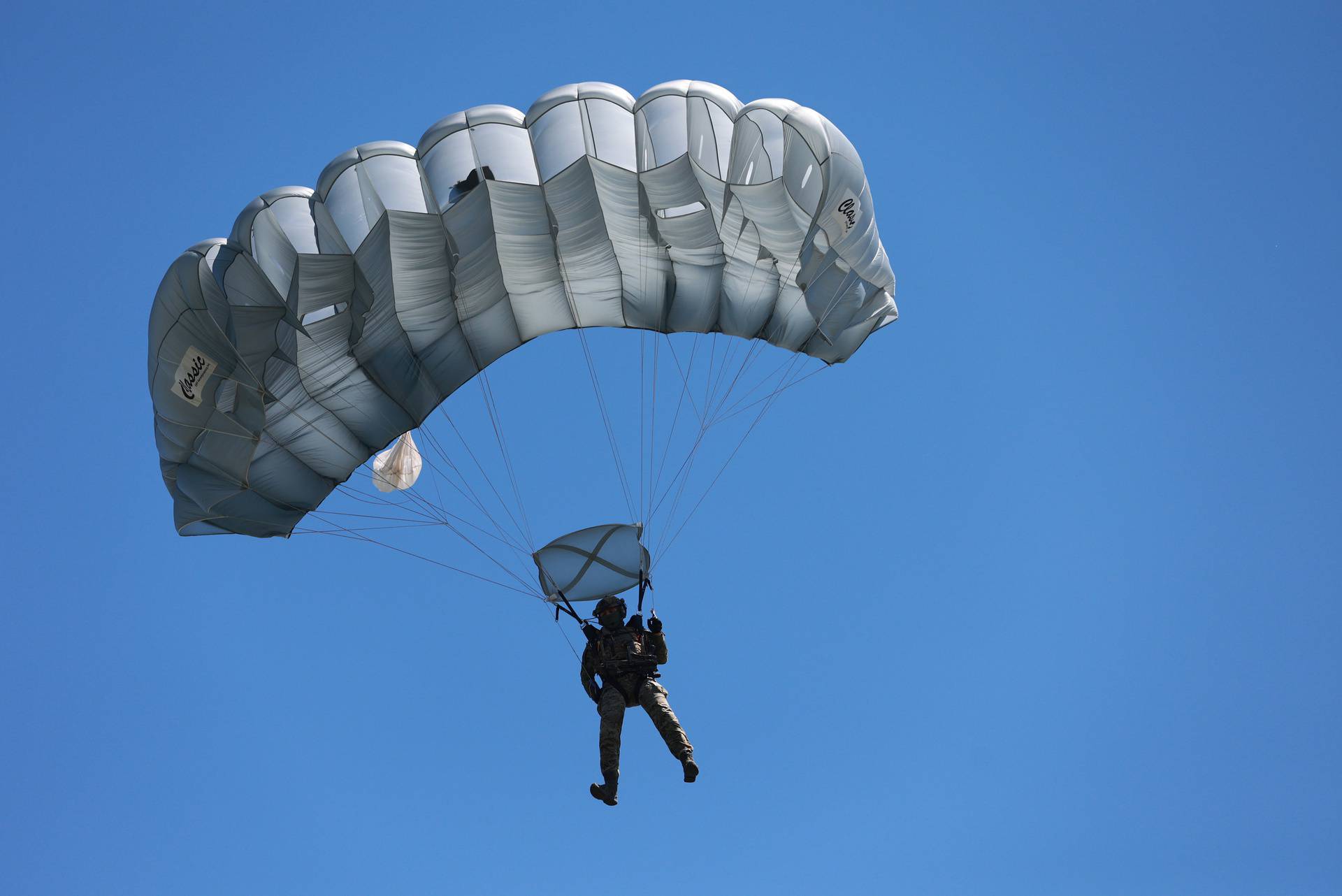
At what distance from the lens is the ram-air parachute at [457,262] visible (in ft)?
50.8

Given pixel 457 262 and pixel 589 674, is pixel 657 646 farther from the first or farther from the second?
pixel 457 262

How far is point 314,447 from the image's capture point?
1706cm

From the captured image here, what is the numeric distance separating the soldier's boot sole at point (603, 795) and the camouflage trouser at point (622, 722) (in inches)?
5.8

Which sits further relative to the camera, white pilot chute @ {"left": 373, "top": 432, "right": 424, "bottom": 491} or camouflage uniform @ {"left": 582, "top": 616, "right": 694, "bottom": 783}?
white pilot chute @ {"left": 373, "top": 432, "right": 424, "bottom": 491}

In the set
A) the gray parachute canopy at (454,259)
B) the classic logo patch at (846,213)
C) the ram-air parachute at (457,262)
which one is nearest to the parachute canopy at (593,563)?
the ram-air parachute at (457,262)

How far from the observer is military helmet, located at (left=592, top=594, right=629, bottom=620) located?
16.4 meters

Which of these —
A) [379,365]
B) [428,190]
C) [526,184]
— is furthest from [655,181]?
[379,365]

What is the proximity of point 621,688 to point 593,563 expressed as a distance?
1.59 meters

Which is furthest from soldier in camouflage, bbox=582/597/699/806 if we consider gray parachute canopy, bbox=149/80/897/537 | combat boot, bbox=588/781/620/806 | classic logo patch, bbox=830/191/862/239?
classic logo patch, bbox=830/191/862/239

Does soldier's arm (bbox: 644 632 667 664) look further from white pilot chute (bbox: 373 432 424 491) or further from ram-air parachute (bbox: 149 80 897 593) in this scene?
white pilot chute (bbox: 373 432 424 491)

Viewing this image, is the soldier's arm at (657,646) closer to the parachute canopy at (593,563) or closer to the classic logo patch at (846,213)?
the parachute canopy at (593,563)

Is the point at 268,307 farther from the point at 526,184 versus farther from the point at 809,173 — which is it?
the point at 809,173

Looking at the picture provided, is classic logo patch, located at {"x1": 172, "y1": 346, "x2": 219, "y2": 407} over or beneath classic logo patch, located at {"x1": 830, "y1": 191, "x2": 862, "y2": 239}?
beneath

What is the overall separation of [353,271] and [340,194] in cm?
78
